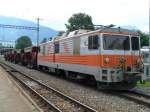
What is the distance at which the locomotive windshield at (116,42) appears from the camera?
17.5 meters

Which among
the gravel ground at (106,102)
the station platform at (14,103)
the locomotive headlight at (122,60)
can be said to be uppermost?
the locomotive headlight at (122,60)

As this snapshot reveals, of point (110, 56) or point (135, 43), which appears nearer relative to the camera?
point (110, 56)

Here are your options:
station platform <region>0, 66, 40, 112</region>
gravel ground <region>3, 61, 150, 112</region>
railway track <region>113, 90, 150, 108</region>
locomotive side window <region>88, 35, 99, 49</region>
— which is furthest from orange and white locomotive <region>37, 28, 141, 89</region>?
station platform <region>0, 66, 40, 112</region>

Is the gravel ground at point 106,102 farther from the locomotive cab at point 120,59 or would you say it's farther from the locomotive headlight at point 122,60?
A: the locomotive headlight at point 122,60

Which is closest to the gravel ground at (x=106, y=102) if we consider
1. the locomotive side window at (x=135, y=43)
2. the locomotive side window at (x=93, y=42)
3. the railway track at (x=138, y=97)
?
the railway track at (x=138, y=97)

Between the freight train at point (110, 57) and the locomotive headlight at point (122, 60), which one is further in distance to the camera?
the locomotive headlight at point (122, 60)

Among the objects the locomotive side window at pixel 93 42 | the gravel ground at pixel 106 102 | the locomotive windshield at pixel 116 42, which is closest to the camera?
the gravel ground at pixel 106 102

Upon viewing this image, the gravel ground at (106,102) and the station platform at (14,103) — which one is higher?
the station platform at (14,103)

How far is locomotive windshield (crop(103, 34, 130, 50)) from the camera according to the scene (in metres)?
17.5

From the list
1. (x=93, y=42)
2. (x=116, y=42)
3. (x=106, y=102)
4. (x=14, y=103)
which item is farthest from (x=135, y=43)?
(x=14, y=103)

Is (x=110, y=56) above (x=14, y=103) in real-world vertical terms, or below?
above

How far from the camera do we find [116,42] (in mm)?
17891

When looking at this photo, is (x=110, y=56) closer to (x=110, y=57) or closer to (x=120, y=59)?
(x=110, y=57)

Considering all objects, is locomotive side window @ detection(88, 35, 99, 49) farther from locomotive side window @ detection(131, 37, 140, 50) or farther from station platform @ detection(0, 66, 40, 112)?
station platform @ detection(0, 66, 40, 112)
